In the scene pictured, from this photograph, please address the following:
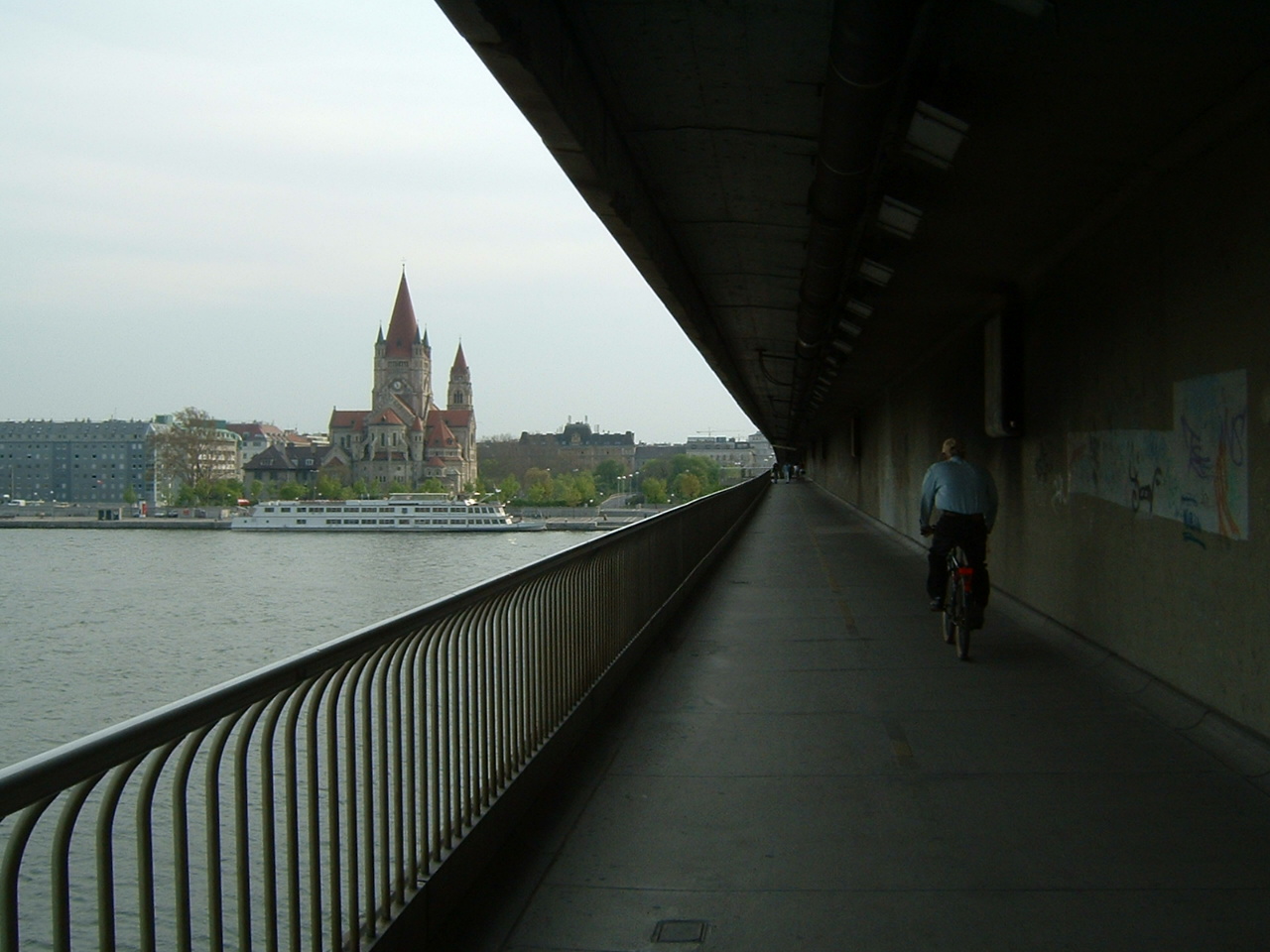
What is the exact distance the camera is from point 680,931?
397cm

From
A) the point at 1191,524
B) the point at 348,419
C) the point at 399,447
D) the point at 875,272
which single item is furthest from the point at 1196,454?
the point at 348,419

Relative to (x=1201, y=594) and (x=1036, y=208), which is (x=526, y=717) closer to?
(x=1201, y=594)

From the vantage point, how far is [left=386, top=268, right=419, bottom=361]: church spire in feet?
480

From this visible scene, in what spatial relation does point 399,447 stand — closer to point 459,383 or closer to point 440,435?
point 440,435

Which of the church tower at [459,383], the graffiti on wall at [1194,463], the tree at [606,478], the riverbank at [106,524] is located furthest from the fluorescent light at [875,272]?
the church tower at [459,383]

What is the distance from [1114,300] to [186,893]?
25.4 feet

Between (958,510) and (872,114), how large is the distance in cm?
429

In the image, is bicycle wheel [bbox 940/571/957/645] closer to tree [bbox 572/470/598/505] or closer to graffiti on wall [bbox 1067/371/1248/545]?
graffiti on wall [bbox 1067/371/1248/545]

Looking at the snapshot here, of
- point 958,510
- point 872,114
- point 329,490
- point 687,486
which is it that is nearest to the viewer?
point 872,114

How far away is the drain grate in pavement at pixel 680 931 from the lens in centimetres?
391

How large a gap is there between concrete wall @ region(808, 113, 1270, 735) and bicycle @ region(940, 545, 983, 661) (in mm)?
905

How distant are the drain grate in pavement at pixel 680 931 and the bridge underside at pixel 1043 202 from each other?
3331 mm

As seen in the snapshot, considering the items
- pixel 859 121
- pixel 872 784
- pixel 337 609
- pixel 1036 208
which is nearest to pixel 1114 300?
pixel 1036 208

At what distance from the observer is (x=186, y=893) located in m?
2.35
